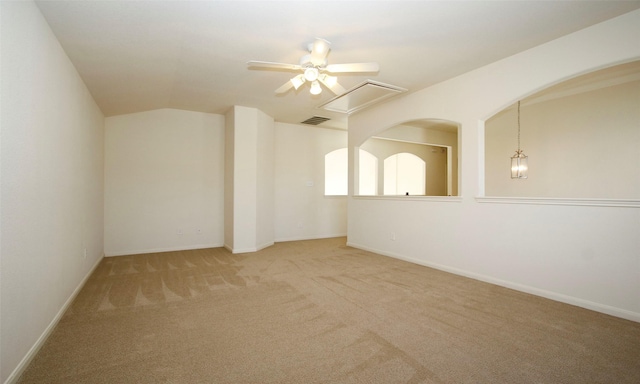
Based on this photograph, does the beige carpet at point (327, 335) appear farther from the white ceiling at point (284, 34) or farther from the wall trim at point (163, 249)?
the white ceiling at point (284, 34)

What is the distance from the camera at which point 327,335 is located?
7.51ft

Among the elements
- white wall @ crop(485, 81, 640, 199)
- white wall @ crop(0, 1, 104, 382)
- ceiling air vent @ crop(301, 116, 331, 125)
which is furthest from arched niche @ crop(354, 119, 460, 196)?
→ white wall @ crop(0, 1, 104, 382)

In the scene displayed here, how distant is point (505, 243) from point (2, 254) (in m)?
4.36

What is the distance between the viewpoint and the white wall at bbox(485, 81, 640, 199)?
4.43m

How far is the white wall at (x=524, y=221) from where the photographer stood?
2.66m

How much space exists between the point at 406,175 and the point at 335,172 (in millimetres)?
2727

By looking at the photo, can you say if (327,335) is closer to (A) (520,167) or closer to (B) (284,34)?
(B) (284,34)

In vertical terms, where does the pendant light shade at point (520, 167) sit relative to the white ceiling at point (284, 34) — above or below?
below

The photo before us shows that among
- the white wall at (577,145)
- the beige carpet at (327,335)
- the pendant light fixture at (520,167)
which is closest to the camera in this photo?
the beige carpet at (327,335)

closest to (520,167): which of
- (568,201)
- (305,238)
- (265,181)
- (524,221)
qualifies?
(524,221)

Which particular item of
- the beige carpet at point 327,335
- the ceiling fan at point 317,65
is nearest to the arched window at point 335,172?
the beige carpet at point 327,335

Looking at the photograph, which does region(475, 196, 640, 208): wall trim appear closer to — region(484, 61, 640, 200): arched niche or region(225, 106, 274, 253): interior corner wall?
region(484, 61, 640, 200): arched niche

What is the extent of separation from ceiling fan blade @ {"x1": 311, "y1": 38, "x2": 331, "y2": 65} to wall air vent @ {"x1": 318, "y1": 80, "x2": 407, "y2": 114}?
4.67ft

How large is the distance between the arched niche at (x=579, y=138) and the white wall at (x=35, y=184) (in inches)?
227
